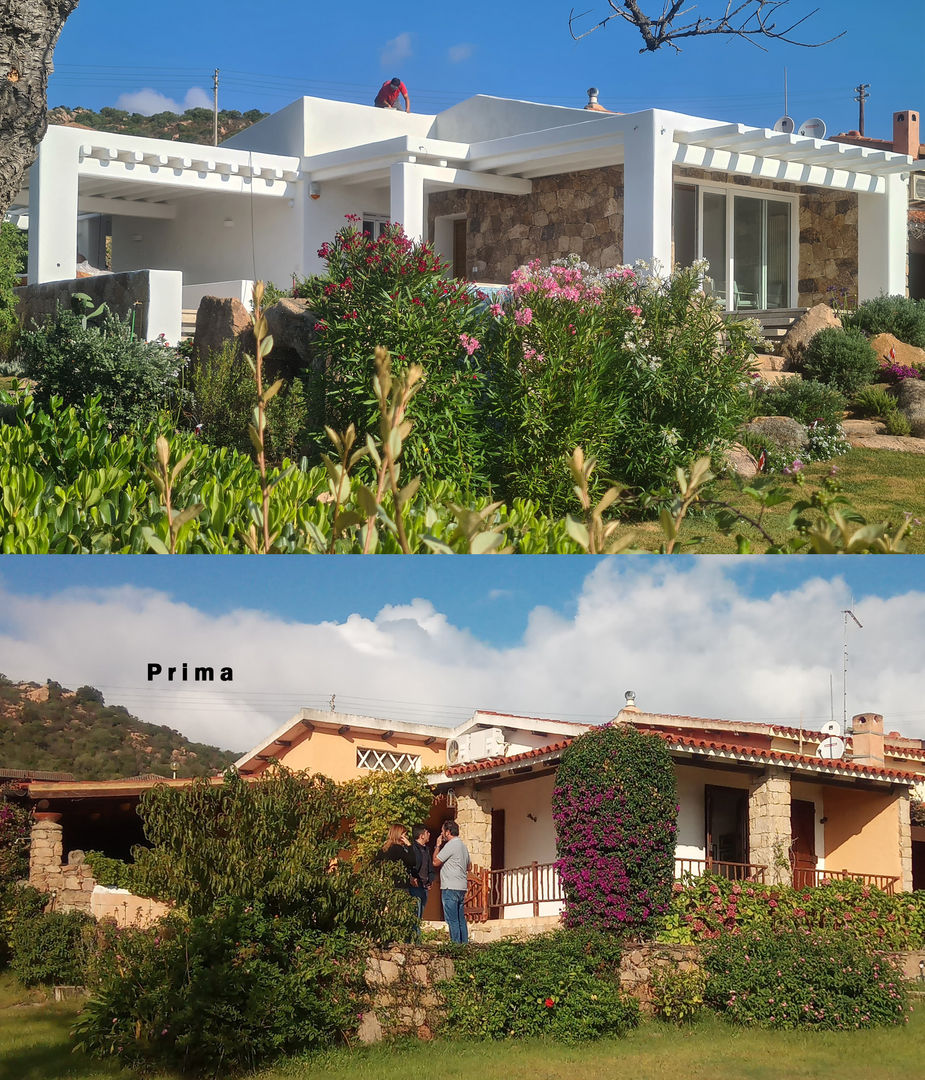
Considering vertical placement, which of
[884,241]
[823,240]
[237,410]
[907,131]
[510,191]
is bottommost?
[237,410]

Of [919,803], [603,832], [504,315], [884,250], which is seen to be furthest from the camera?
[884,250]

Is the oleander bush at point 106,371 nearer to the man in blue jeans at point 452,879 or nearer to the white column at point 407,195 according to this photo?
the man in blue jeans at point 452,879

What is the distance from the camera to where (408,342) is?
8164 mm

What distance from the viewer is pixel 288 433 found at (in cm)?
920

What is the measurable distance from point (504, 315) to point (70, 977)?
5.69m

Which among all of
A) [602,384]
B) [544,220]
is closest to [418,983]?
[602,384]

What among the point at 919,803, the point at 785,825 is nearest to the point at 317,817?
the point at 785,825

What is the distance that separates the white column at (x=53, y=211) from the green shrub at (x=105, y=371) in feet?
18.0

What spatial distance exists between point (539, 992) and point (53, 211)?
46.4 feet

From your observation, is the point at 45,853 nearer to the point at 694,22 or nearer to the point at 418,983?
the point at 418,983

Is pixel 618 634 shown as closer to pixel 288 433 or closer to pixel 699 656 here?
pixel 699 656

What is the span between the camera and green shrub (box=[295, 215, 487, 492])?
7652 millimetres

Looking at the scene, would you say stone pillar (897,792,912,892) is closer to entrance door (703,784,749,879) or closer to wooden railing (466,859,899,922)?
wooden railing (466,859,899,922)

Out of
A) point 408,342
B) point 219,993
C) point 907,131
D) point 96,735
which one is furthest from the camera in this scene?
point 907,131
